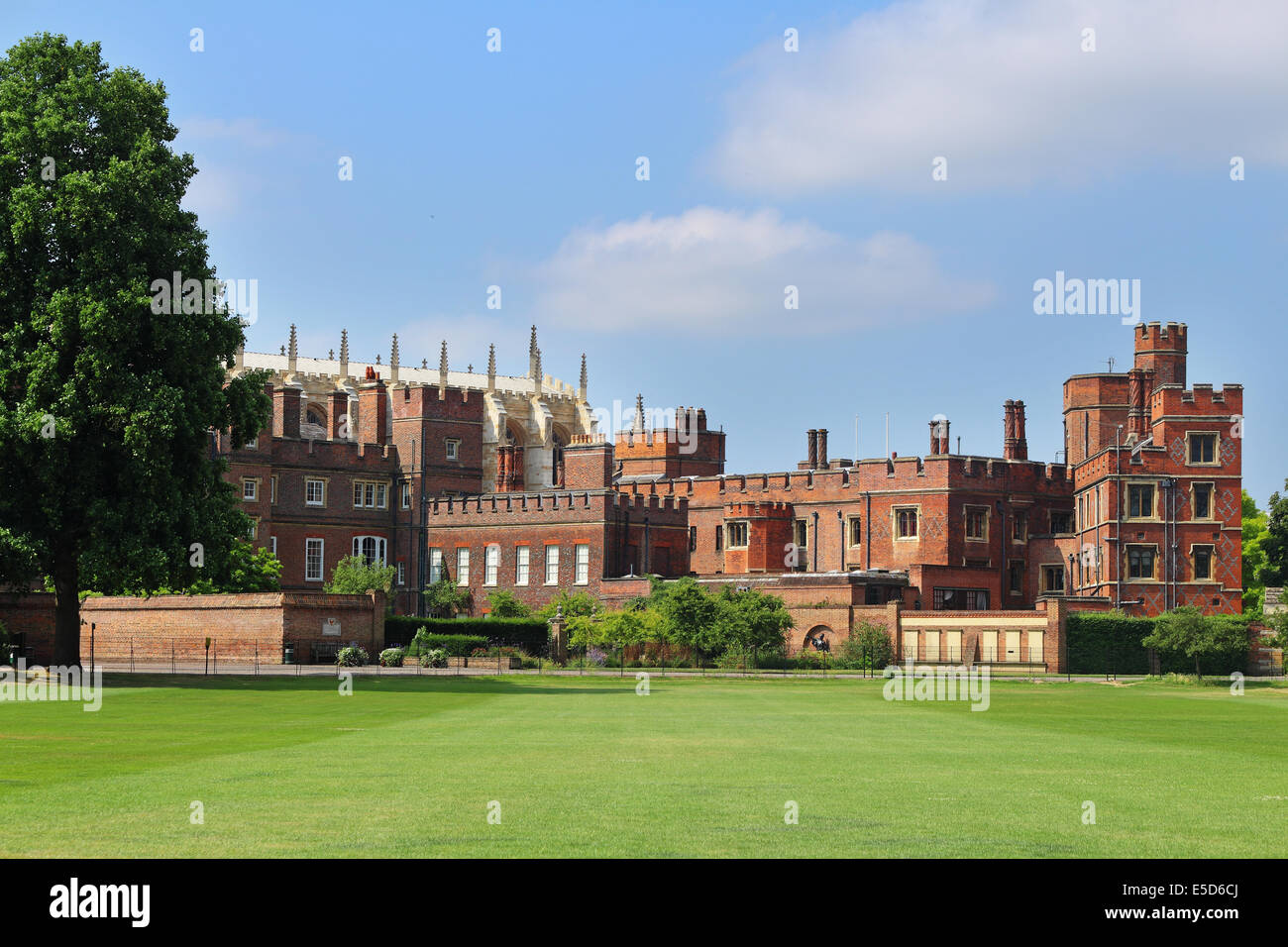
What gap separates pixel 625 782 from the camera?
16.9 meters

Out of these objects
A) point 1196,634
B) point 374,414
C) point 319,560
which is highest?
point 374,414

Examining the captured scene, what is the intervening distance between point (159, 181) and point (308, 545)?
42.7m

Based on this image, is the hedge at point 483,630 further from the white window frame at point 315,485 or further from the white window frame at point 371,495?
the white window frame at point 371,495

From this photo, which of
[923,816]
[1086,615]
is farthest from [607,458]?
[923,816]

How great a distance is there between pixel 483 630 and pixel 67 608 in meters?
30.9

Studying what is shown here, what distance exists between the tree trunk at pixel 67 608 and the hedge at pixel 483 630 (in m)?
26.1

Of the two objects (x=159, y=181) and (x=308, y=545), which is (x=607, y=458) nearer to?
(x=308, y=545)

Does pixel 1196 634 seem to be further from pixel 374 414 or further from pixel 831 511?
pixel 374 414

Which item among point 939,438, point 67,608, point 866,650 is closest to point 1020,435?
point 939,438

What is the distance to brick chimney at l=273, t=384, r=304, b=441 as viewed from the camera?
8256 centimetres

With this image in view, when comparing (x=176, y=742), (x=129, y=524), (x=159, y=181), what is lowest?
(x=176, y=742)

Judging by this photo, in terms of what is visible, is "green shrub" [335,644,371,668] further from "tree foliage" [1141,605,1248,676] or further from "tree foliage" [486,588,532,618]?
"tree foliage" [1141,605,1248,676]

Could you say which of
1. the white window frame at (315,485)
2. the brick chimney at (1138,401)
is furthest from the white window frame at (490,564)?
the brick chimney at (1138,401)
